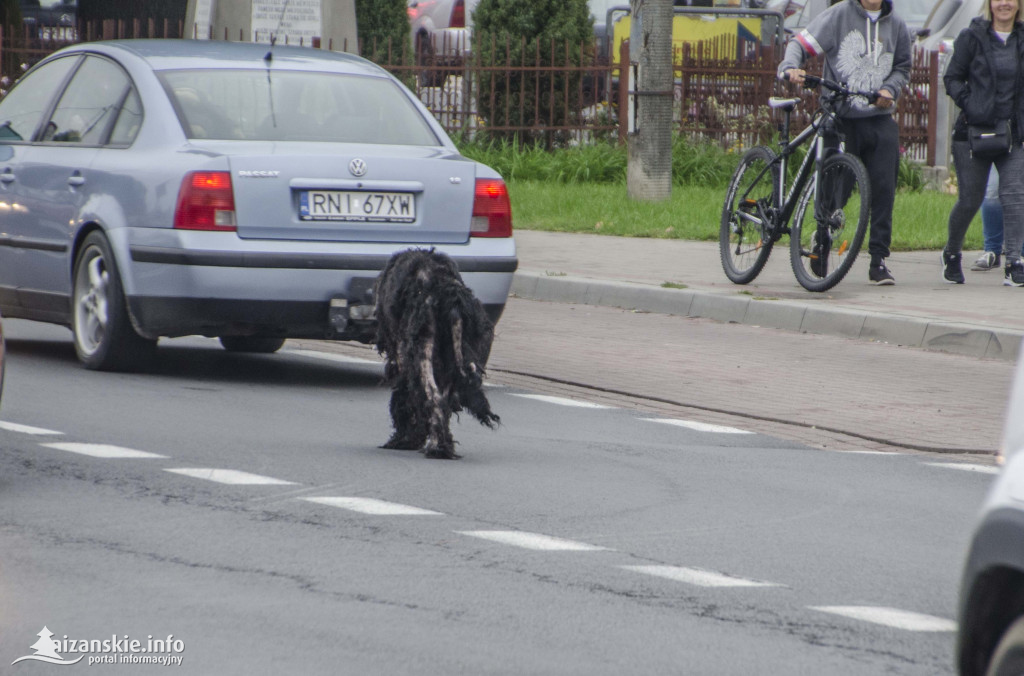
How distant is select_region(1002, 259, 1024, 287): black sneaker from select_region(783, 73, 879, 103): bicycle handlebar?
1493 millimetres

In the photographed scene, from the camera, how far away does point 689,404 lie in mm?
8555

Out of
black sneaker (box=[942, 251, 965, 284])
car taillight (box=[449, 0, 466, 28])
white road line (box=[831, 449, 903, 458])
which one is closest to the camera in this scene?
white road line (box=[831, 449, 903, 458])

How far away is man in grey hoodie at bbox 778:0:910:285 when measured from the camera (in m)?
12.4

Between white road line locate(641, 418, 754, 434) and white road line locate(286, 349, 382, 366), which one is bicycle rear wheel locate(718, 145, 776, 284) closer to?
white road line locate(286, 349, 382, 366)

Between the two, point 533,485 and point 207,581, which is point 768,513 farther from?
point 207,581

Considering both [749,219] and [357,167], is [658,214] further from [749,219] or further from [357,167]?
[357,167]

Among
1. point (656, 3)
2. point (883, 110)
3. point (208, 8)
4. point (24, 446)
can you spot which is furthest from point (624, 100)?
point (24, 446)

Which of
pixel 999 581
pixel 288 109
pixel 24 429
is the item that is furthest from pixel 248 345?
pixel 999 581

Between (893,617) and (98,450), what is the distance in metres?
3.25

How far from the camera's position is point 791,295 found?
1213 cm

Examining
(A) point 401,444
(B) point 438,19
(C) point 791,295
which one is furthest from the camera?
(B) point 438,19

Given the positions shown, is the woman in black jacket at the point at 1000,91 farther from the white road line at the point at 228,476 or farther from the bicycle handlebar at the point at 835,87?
the white road line at the point at 228,476

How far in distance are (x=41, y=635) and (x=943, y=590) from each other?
7.79 ft

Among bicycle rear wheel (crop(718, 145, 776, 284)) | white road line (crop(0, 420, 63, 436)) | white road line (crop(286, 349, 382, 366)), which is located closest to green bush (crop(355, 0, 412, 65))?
Result: bicycle rear wheel (crop(718, 145, 776, 284))
